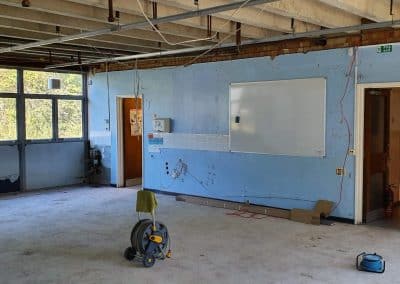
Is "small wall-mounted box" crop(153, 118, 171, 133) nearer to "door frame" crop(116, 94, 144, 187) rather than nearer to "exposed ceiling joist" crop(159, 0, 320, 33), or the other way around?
"door frame" crop(116, 94, 144, 187)

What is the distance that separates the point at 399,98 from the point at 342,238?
2.83m

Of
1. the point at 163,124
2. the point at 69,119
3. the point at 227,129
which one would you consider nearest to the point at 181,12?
the point at 227,129

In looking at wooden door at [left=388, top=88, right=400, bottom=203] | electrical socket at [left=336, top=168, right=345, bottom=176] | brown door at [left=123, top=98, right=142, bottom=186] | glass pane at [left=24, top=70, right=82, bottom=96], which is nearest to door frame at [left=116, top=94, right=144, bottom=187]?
brown door at [left=123, top=98, right=142, bottom=186]

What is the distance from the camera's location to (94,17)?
5.05m

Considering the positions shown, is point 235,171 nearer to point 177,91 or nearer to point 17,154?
point 177,91

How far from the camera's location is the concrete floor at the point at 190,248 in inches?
165

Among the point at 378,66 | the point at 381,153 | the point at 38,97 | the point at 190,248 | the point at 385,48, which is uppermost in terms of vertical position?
the point at 385,48

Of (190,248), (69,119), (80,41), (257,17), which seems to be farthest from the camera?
(69,119)

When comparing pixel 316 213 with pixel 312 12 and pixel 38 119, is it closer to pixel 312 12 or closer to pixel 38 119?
pixel 312 12

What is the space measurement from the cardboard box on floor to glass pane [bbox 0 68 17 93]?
233 inches

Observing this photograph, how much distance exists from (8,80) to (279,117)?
17.4 feet

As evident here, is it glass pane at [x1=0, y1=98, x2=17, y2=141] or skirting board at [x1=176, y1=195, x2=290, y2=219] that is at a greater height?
glass pane at [x1=0, y1=98, x2=17, y2=141]

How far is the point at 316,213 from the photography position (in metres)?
6.20

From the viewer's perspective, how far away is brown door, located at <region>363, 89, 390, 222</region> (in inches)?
241
